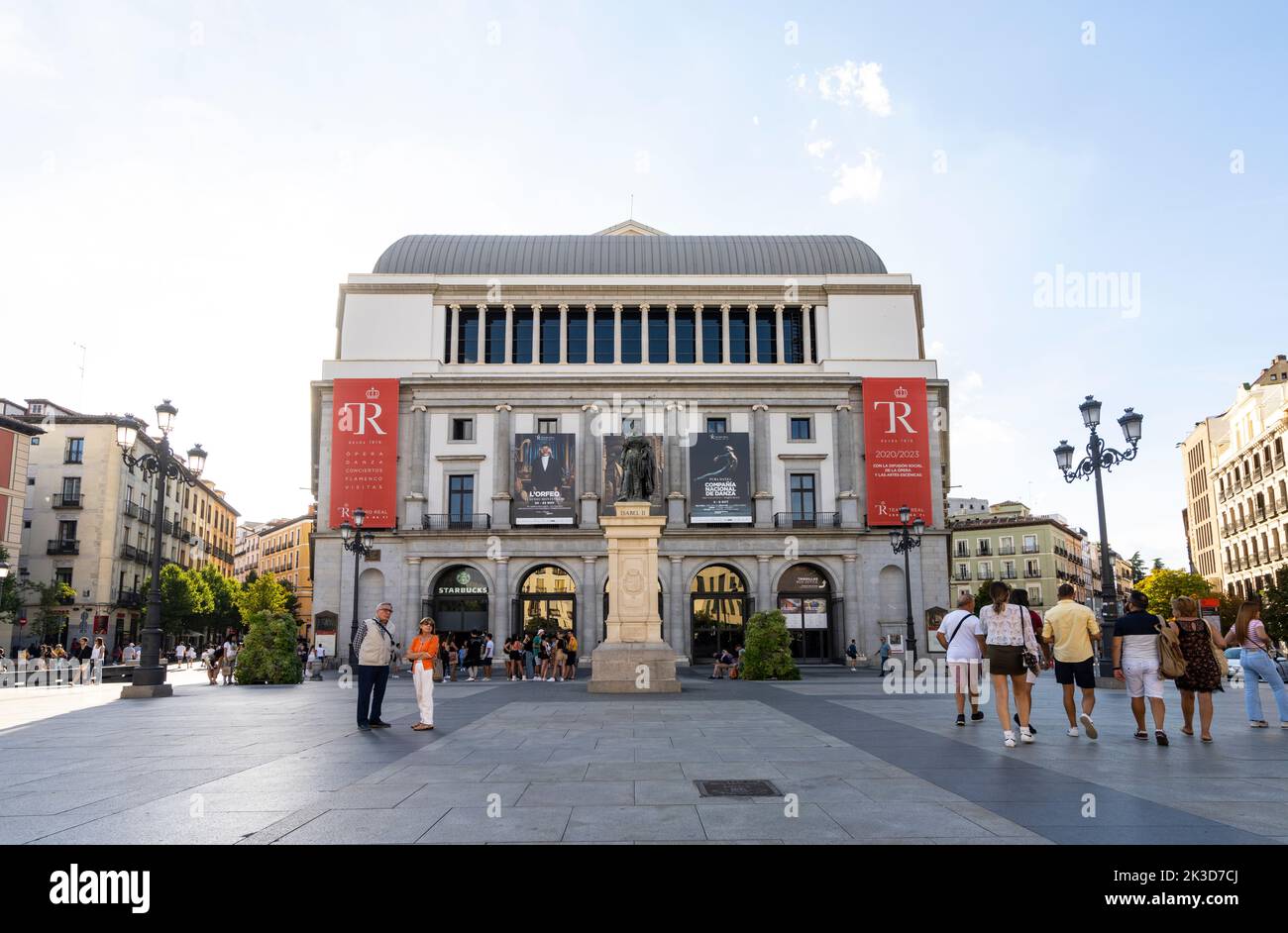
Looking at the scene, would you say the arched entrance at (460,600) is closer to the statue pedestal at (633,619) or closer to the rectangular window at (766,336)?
the rectangular window at (766,336)

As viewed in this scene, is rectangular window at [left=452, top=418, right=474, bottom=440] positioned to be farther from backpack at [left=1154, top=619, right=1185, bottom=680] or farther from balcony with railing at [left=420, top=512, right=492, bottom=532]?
backpack at [left=1154, top=619, right=1185, bottom=680]

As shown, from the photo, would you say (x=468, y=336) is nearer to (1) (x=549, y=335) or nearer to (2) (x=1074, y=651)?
(1) (x=549, y=335)

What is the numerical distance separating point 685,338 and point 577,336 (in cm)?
555

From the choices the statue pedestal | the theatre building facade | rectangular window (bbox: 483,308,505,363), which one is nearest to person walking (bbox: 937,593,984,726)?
the statue pedestal

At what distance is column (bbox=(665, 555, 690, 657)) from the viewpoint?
137 feet

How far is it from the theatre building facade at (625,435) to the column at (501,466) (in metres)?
0.12

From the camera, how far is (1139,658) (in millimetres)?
10570

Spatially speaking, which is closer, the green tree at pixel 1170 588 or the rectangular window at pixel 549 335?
the rectangular window at pixel 549 335

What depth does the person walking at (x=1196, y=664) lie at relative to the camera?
10359 millimetres

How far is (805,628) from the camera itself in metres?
43.4

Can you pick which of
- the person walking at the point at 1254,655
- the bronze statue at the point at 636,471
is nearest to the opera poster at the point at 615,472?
the bronze statue at the point at 636,471

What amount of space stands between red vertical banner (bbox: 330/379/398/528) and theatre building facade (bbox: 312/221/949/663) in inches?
4.0
